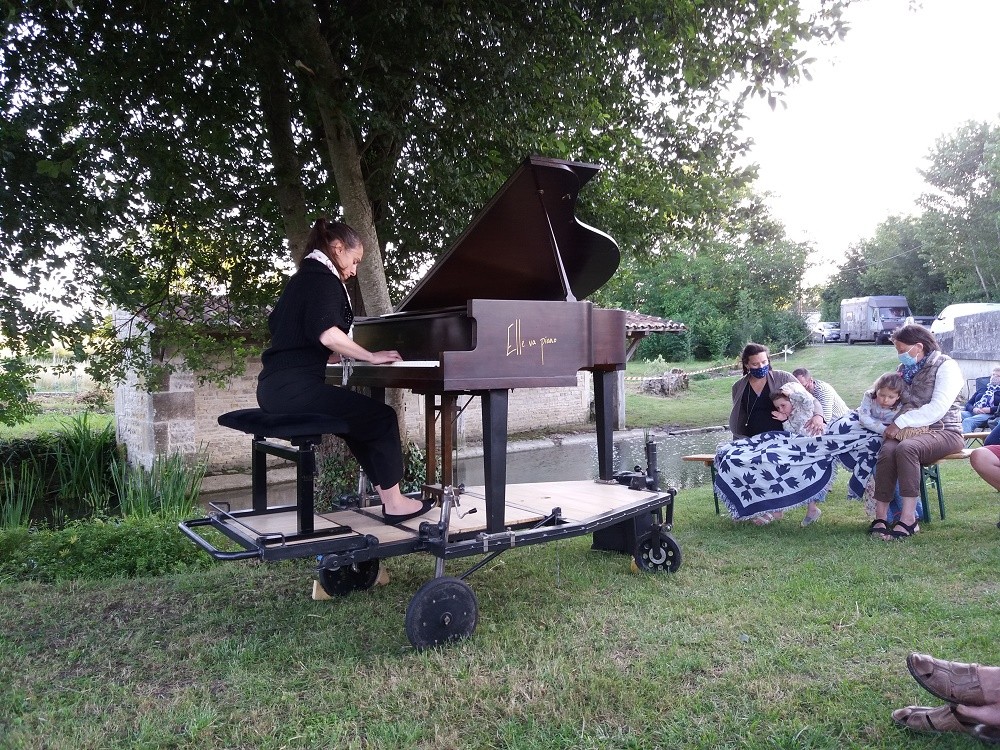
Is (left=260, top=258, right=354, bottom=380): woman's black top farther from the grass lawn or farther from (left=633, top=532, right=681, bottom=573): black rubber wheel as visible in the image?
(left=633, top=532, right=681, bottom=573): black rubber wheel

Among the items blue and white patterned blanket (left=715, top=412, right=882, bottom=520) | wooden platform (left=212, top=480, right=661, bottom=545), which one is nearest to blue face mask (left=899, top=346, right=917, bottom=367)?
blue and white patterned blanket (left=715, top=412, right=882, bottom=520)

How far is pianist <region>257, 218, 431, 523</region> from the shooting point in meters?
3.87

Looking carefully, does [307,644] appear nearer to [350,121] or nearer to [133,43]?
[350,121]

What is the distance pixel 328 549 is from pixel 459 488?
102 cm

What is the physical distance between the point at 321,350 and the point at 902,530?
14.0ft

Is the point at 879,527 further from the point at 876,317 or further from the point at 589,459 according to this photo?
the point at 876,317

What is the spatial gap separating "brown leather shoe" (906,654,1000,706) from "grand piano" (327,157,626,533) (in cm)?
206

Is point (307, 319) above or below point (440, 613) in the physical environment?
above

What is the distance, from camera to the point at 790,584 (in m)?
4.47

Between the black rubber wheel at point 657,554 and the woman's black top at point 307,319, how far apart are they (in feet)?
7.74

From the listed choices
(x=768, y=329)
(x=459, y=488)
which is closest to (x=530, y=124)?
(x=459, y=488)

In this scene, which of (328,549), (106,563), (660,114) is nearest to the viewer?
(328,549)

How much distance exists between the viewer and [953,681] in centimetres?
247

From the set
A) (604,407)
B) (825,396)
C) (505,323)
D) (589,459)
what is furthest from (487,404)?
(589,459)
